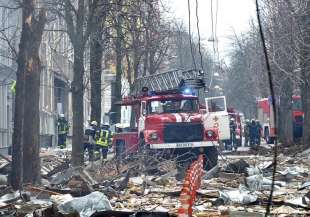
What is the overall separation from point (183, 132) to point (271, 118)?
73.0 feet

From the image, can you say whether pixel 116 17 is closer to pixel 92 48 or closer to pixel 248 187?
pixel 92 48

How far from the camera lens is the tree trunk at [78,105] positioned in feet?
64.1

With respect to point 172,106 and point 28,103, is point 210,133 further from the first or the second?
point 28,103

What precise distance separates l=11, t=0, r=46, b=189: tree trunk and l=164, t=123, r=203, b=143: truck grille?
471 cm

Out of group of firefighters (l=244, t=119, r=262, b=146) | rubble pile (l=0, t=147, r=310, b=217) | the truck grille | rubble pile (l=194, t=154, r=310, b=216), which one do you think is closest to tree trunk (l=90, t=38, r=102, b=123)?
the truck grille

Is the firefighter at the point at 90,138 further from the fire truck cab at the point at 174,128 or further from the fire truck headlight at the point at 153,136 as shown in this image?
the fire truck headlight at the point at 153,136

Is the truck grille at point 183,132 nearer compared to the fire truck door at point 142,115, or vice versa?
the truck grille at point 183,132

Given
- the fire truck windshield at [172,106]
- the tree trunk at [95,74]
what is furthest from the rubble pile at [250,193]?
the tree trunk at [95,74]

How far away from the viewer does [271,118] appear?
4047cm

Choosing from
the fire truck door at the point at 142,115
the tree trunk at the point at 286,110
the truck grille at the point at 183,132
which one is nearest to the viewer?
the truck grille at the point at 183,132

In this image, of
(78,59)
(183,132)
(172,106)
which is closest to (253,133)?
(172,106)

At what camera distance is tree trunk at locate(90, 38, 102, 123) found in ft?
82.4

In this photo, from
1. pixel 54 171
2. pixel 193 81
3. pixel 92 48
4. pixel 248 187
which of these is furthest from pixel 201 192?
pixel 92 48

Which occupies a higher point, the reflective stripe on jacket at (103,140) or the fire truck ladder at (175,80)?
the fire truck ladder at (175,80)
